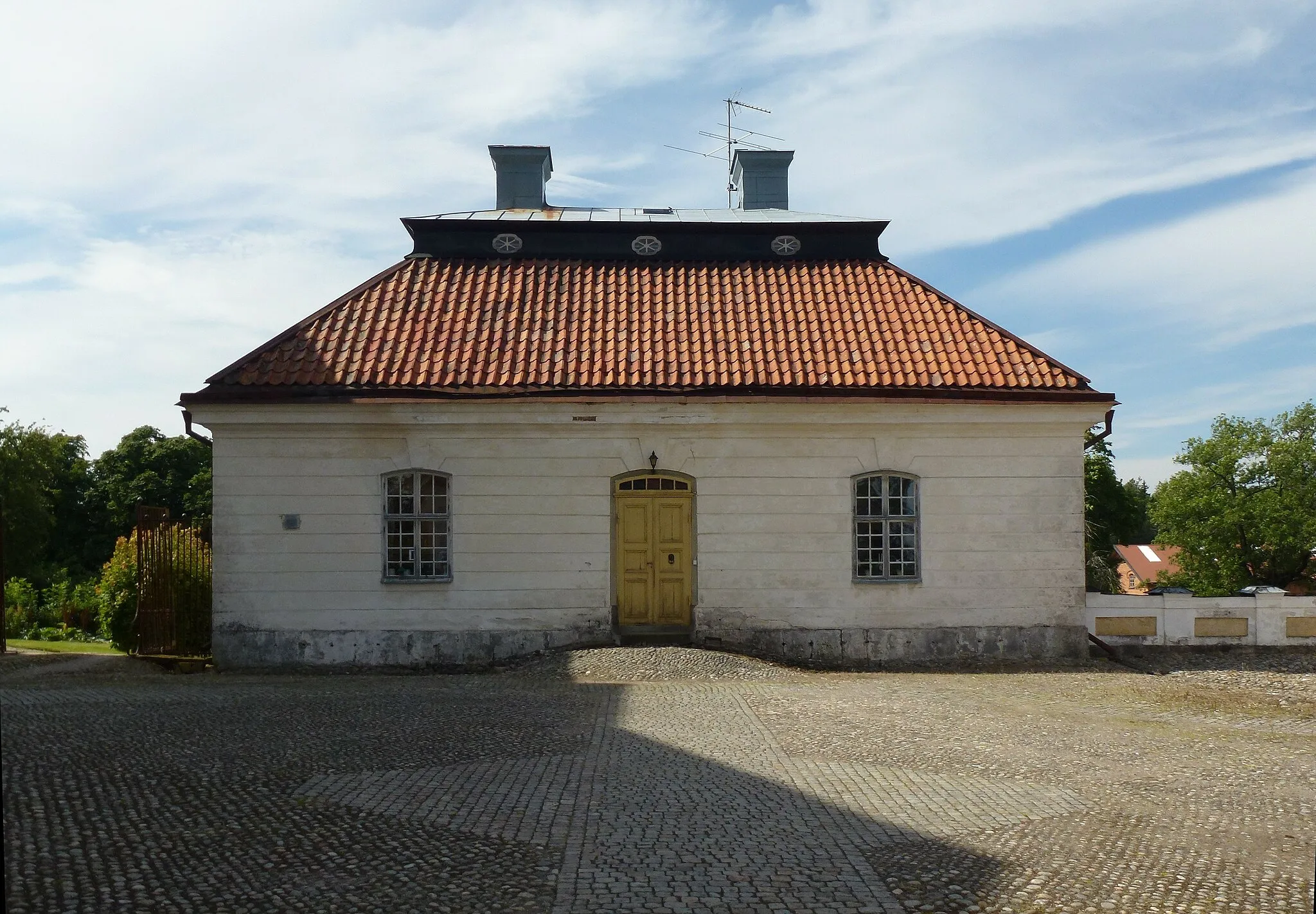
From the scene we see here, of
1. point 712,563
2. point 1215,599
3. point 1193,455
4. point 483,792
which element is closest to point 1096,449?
point 1193,455

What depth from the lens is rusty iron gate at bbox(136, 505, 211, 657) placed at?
49.8 feet

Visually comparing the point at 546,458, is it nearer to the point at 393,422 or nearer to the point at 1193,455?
the point at 393,422

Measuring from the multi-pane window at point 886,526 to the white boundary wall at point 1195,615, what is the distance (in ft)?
9.14

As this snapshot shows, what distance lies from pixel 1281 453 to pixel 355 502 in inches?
1747

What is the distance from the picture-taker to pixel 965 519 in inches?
605

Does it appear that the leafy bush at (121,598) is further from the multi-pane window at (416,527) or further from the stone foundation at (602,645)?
the multi-pane window at (416,527)

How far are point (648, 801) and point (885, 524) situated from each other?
9.03 metres

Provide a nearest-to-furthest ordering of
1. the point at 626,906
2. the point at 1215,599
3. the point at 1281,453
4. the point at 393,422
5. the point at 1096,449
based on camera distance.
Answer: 1. the point at 626,906
2. the point at 393,422
3. the point at 1215,599
4. the point at 1096,449
5. the point at 1281,453

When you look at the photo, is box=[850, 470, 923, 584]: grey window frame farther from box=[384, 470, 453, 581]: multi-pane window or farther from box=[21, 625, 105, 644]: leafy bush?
box=[21, 625, 105, 644]: leafy bush

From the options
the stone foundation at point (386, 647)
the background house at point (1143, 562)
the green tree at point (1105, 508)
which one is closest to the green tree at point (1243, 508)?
the green tree at point (1105, 508)

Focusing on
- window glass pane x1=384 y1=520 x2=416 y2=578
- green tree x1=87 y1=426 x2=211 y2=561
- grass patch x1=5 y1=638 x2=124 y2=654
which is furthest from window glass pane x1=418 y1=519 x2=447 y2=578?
green tree x1=87 y1=426 x2=211 y2=561

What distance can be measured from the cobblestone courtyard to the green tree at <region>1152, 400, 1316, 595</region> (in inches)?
1510

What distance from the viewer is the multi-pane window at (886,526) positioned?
50.5 ft

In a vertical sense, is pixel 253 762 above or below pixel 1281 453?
below
